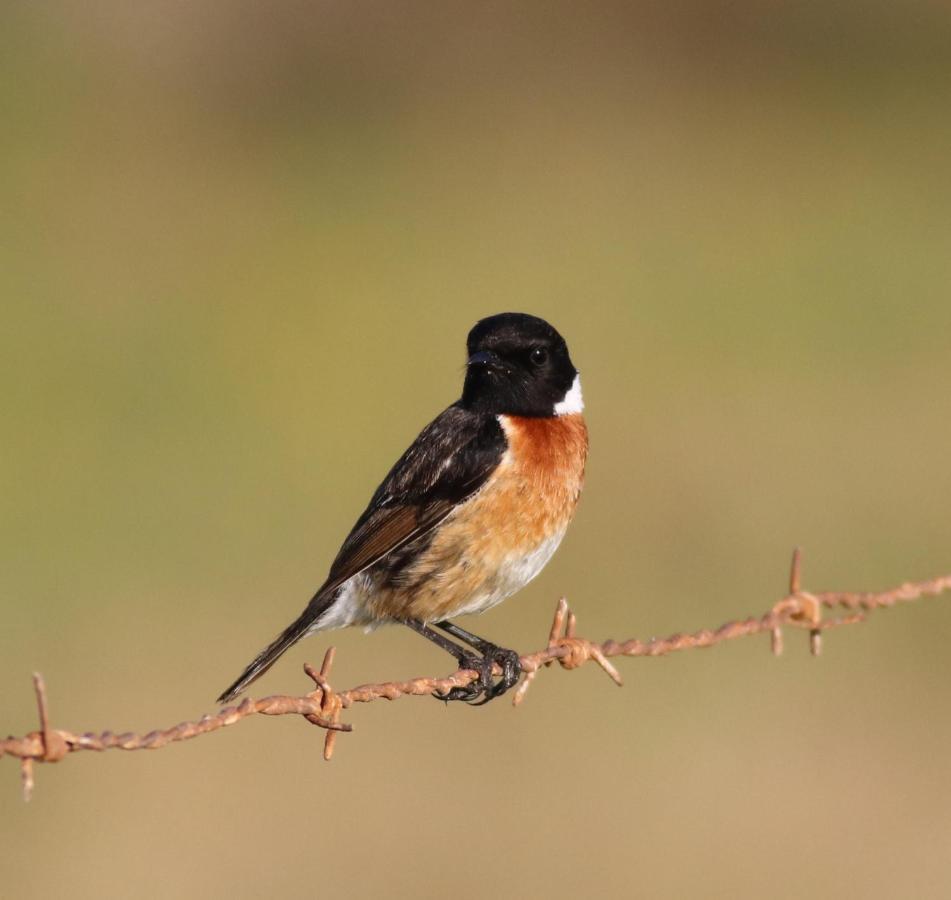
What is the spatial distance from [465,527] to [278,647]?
860 millimetres

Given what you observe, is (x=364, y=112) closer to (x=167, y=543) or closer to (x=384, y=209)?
(x=384, y=209)

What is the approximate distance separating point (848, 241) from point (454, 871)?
15.0 meters

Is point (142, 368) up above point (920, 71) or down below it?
below

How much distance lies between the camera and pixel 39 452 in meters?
17.6

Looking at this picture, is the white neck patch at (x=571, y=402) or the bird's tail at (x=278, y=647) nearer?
the bird's tail at (x=278, y=647)

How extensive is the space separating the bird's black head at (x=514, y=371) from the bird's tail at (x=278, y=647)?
1062mm

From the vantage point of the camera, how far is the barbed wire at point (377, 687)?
4.25 metres

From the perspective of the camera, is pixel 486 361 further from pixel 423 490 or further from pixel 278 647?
pixel 278 647

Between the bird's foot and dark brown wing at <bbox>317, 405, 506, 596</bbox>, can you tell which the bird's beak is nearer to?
dark brown wing at <bbox>317, 405, 506, 596</bbox>

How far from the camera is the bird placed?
6871mm

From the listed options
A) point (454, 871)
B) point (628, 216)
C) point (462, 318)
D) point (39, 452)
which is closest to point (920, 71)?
point (628, 216)

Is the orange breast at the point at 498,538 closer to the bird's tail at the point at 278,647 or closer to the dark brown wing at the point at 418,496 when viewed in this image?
the dark brown wing at the point at 418,496

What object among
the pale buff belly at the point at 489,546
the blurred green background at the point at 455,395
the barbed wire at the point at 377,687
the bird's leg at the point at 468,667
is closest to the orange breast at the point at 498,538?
the pale buff belly at the point at 489,546

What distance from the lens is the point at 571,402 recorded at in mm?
7516
